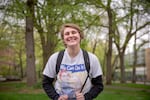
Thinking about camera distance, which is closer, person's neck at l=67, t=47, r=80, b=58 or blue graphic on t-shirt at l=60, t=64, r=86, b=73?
blue graphic on t-shirt at l=60, t=64, r=86, b=73

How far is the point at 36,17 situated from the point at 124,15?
662 centimetres

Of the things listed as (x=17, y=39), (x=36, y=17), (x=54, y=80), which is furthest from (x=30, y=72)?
(x=54, y=80)

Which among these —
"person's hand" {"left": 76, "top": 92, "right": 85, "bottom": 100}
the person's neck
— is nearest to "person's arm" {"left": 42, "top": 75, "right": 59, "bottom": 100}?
"person's hand" {"left": 76, "top": 92, "right": 85, "bottom": 100}

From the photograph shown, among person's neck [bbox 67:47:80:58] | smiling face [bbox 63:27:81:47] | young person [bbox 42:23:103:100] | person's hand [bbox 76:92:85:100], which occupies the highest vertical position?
smiling face [bbox 63:27:81:47]

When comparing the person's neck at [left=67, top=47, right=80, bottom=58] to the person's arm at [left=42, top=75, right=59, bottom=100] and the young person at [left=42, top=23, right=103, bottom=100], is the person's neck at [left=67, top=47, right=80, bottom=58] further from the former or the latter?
the person's arm at [left=42, top=75, right=59, bottom=100]

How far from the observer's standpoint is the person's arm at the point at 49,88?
2812 millimetres

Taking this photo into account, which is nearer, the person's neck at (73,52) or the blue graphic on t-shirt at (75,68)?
the blue graphic on t-shirt at (75,68)

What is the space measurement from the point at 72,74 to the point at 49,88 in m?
0.33

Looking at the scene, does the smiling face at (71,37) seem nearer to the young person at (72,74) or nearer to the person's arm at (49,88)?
the young person at (72,74)

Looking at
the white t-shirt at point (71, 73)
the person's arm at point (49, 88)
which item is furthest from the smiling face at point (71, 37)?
the person's arm at point (49, 88)

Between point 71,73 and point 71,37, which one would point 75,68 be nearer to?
point 71,73

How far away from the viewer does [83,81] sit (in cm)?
272

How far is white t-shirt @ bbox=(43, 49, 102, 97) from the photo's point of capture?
2.68m

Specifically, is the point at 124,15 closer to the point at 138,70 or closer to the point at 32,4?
the point at 32,4
